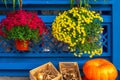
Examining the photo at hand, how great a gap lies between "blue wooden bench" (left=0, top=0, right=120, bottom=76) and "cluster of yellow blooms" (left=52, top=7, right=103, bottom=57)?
0.63ft

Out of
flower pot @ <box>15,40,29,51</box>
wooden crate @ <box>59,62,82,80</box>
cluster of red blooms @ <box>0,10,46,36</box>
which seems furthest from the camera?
wooden crate @ <box>59,62,82,80</box>

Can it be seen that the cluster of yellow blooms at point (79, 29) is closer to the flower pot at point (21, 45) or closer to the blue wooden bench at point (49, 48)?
the blue wooden bench at point (49, 48)

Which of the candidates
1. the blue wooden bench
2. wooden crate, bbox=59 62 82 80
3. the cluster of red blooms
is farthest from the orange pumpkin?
the cluster of red blooms

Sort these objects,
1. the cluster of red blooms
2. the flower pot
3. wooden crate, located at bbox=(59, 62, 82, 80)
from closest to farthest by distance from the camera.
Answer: the cluster of red blooms → the flower pot → wooden crate, located at bbox=(59, 62, 82, 80)

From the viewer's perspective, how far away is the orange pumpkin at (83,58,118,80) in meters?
3.66

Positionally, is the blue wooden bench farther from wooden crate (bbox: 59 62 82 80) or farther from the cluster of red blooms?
the cluster of red blooms

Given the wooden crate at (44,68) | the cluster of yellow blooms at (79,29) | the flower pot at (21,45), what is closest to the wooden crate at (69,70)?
the wooden crate at (44,68)

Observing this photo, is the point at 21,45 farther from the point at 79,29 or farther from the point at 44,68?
the point at 79,29

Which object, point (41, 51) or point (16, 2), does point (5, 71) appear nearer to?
point (41, 51)

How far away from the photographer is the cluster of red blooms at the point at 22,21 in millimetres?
3533

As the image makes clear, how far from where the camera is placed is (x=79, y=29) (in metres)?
3.57

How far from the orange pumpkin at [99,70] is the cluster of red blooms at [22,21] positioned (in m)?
0.58

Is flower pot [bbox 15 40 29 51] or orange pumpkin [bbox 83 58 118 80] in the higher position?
flower pot [bbox 15 40 29 51]

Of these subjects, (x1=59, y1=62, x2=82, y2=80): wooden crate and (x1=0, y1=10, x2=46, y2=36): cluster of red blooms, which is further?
(x1=59, y1=62, x2=82, y2=80): wooden crate
